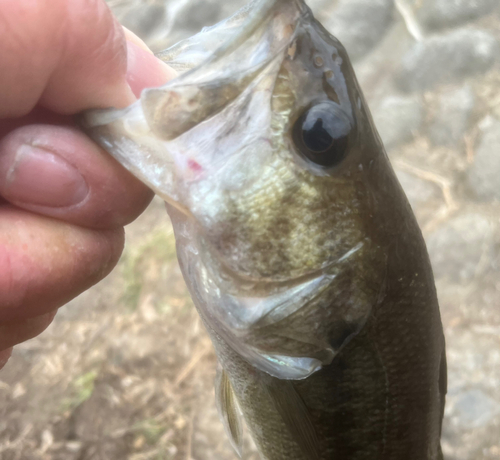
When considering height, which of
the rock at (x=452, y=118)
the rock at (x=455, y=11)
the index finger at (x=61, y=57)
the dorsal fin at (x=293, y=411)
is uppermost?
the index finger at (x=61, y=57)

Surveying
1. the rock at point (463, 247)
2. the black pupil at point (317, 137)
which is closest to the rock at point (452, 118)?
the rock at point (463, 247)

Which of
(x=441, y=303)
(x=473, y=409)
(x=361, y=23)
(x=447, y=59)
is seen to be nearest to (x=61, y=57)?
A: (x=473, y=409)

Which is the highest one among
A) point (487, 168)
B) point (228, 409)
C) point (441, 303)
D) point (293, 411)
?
point (293, 411)

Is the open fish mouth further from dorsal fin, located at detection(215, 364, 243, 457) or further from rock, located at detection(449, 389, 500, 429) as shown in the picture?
rock, located at detection(449, 389, 500, 429)

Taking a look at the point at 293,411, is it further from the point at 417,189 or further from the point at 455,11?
the point at 455,11

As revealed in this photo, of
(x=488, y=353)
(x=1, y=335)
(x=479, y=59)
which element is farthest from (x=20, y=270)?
(x=479, y=59)

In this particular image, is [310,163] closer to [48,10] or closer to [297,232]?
[297,232]

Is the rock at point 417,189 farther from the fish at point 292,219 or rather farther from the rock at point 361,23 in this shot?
the fish at point 292,219
